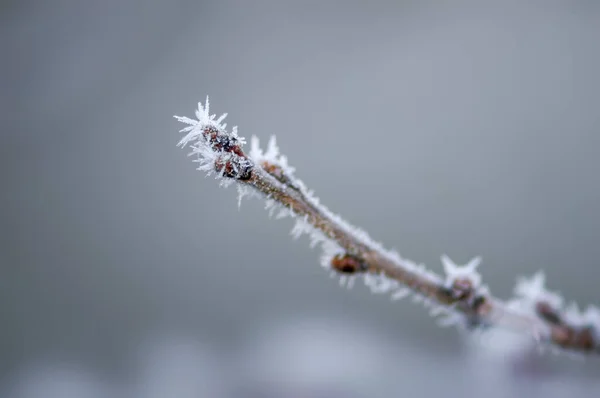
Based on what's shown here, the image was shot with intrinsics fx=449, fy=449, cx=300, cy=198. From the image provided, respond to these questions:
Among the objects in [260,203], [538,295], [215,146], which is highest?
[260,203]

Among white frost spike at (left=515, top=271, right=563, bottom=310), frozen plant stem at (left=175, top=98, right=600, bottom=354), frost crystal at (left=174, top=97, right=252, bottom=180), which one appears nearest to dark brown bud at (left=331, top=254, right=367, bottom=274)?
frozen plant stem at (left=175, top=98, right=600, bottom=354)

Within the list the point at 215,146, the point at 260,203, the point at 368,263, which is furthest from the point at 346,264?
the point at 260,203

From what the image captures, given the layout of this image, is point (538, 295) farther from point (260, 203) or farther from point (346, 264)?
point (260, 203)

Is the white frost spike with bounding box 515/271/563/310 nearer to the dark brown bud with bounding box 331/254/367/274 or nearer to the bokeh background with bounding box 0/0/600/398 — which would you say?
the dark brown bud with bounding box 331/254/367/274

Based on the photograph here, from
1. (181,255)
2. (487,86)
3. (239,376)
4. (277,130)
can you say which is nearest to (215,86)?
(277,130)

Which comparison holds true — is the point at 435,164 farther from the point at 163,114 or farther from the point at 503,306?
the point at 503,306

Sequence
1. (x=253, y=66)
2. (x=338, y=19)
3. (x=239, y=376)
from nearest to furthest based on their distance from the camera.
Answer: (x=239, y=376), (x=253, y=66), (x=338, y=19)

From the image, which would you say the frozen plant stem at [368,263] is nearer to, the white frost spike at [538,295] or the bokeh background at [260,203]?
the white frost spike at [538,295]
